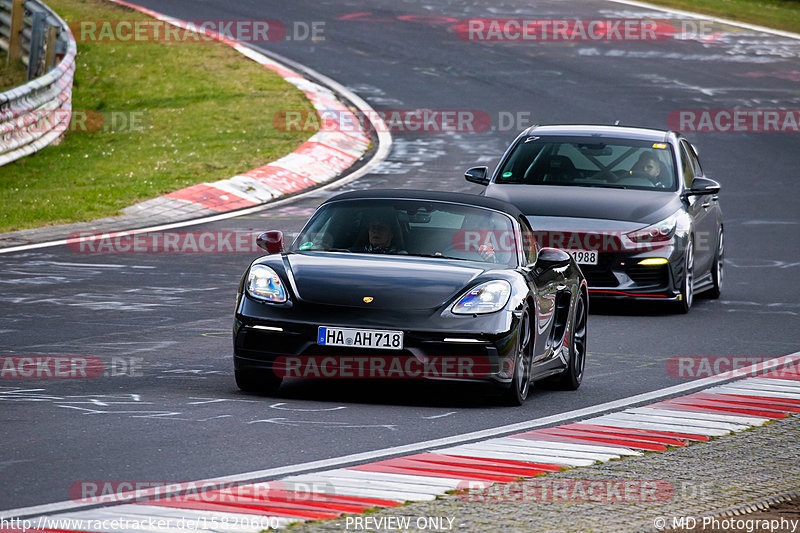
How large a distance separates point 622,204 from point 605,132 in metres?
1.50

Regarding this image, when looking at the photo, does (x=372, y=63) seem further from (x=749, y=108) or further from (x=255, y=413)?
(x=255, y=413)

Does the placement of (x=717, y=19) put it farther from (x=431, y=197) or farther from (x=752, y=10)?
(x=431, y=197)

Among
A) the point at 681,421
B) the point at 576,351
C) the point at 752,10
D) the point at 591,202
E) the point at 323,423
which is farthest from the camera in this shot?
the point at 752,10

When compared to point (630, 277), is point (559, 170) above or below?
above

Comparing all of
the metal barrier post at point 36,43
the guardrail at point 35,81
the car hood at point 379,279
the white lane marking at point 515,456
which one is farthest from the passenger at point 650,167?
the metal barrier post at point 36,43

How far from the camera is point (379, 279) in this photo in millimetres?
9328

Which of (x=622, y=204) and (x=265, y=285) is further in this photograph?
(x=622, y=204)

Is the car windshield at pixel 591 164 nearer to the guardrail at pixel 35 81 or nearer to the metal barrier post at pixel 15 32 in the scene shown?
the guardrail at pixel 35 81

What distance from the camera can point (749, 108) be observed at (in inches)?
1222

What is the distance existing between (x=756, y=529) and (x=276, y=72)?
2701 centimetres

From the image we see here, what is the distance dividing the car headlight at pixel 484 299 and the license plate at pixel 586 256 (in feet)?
16.9

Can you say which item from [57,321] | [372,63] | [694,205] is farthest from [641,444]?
[372,63]

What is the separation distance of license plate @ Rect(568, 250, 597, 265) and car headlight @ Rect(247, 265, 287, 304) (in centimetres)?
554

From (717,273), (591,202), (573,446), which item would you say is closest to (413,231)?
(573,446)
